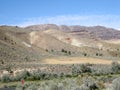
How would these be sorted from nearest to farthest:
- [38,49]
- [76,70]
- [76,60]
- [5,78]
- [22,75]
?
[5,78] → [22,75] → [76,70] → [76,60] → [38,49]

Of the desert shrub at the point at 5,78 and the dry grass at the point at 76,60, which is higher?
the dry grass at the point at 76,60

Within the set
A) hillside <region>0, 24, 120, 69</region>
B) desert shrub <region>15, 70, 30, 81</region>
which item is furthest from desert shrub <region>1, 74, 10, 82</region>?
hillside <region>0, 24, 120, 69</region>

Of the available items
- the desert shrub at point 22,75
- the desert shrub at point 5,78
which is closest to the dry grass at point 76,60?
the desert shrub at point 22,75

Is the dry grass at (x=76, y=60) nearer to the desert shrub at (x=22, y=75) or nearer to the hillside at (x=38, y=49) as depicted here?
the hillside at (x=38, y=49)

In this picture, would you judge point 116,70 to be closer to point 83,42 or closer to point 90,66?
point 90,66

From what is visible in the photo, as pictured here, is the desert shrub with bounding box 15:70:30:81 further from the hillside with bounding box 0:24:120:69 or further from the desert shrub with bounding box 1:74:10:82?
the hillside with bounding box 0:24:120:69

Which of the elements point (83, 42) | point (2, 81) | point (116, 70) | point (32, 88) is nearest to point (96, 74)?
point (116, 70)

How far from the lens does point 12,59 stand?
82438 mm

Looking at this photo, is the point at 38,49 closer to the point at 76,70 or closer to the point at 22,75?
the point at 76,70

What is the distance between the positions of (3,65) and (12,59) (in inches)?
278

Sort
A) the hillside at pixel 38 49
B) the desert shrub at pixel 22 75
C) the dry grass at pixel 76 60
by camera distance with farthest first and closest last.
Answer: the dry grass at pixel 76 60, the hillside at pixel 38 49, the desert shrub at pixel 22 75

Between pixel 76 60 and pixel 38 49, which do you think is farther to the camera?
pixel 38 49

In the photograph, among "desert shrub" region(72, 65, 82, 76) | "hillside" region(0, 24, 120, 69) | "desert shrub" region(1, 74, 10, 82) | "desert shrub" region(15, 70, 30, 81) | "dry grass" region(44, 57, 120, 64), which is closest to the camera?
"desert shrub" region(1, 74, 10, 82)

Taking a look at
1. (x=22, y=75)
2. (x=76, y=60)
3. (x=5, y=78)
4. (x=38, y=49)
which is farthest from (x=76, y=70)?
(x=38, y=49)
